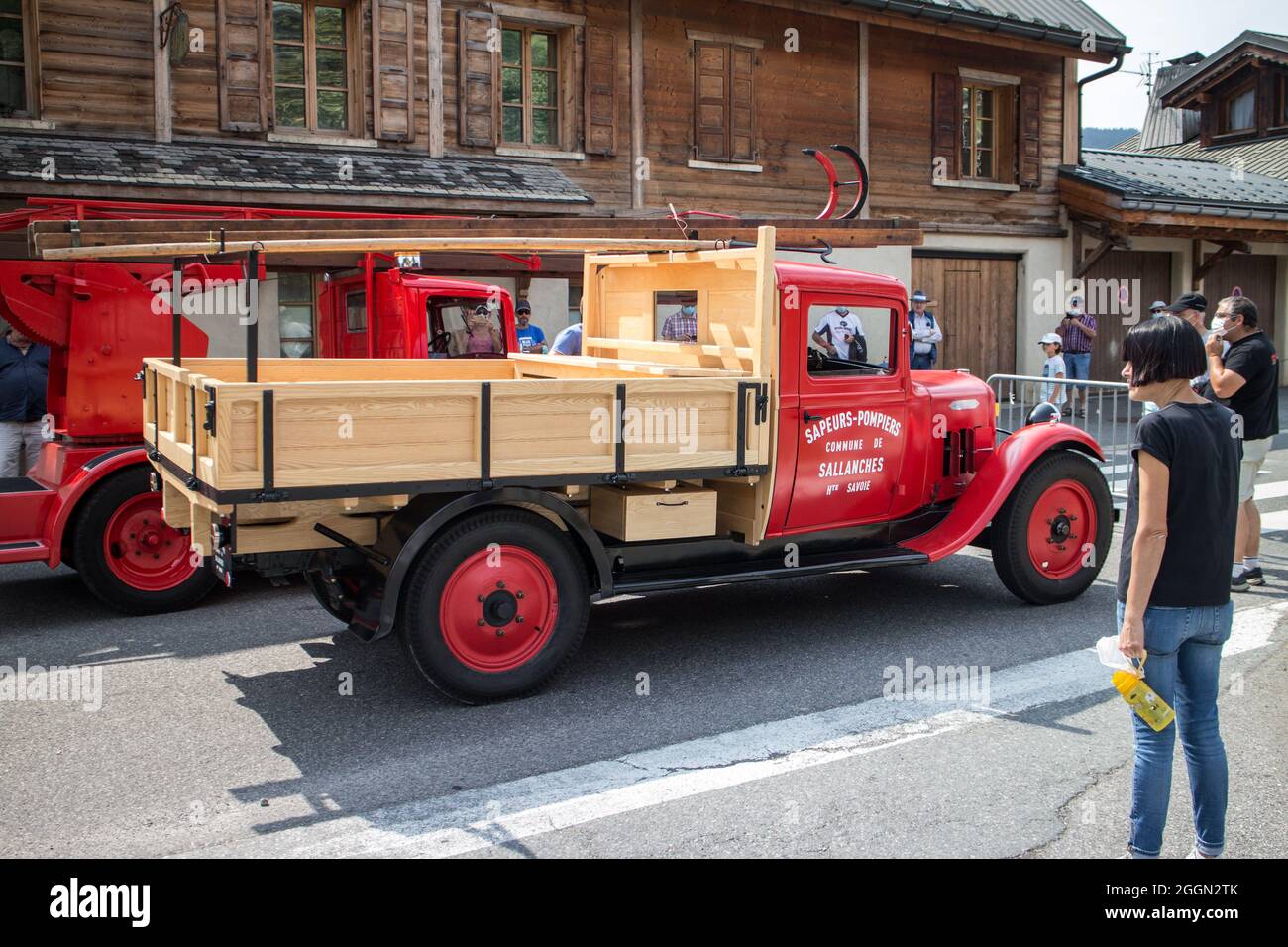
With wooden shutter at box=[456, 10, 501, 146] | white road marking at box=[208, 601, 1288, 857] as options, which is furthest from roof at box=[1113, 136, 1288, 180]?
white road marking at box=[208, 601, 1288, 857]

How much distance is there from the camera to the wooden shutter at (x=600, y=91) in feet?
50.4

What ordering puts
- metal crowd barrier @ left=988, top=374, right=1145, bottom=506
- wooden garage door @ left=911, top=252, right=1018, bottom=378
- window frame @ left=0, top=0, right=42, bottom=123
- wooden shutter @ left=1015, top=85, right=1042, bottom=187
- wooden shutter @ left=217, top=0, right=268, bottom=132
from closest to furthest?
metal crowd barrier @ left=988, top=374, right=1145, bottom=506
window frame @ left=0, top=0, right=42, bottom=123
wooden shutter @ left=217, top=0, right=268, bottom=132
wooden garage door @ left=911, top=252, right=1018, bottom=378
wooden shutter @ left=1015, top=85, right=1042, bottom=187

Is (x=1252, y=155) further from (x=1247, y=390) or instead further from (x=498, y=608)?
(x=498, y=608)

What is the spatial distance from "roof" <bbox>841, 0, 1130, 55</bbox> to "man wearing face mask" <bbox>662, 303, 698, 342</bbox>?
11173 mm

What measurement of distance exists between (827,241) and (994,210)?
47.0 ft

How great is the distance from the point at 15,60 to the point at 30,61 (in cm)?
17

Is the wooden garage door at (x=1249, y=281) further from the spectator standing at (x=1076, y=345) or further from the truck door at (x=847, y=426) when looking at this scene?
the truck door at (x=847, y=426)

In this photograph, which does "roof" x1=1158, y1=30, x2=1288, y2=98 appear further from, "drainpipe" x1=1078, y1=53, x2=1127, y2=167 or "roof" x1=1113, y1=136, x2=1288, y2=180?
"drainpipe" x1=1078, y1=53, x2=1127, y2=167

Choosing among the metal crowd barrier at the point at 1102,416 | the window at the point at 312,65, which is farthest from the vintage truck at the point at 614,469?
the window at the point at 312,65

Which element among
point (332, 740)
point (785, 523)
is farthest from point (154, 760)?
point (785, 523)

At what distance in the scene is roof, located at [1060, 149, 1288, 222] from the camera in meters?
19.0

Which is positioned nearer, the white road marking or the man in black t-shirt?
the white road marking

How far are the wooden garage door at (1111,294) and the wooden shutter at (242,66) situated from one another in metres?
14.1

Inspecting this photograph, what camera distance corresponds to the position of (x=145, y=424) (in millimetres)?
6457
